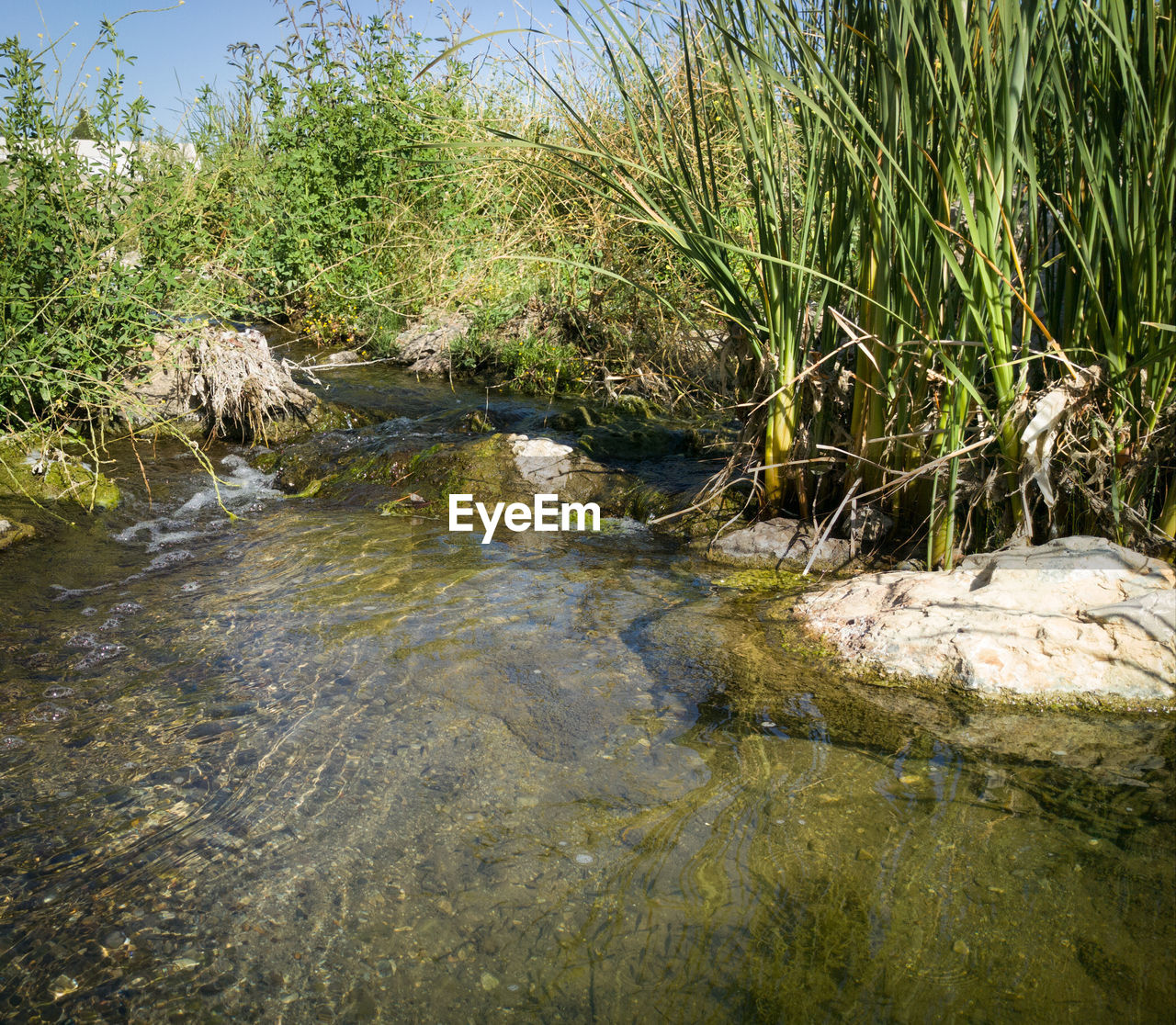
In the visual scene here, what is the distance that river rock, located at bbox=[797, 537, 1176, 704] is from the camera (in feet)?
9.00

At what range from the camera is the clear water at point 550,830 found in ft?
5.96

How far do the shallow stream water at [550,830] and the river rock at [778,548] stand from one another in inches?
14.6

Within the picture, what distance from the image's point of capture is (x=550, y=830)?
2307 millimetres

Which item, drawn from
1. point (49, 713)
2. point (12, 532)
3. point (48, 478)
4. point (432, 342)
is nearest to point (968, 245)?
point (49, 713)

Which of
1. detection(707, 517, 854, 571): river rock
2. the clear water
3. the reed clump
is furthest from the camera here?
detection(707, 517, 854, 571): river rock

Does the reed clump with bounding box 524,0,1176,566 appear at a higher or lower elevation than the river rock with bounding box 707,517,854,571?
higher

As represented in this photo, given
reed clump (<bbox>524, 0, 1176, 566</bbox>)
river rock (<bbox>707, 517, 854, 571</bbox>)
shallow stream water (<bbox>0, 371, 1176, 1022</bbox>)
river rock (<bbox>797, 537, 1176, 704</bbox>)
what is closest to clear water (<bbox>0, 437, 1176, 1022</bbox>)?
shallow stream water (<bbox>0, 371, 1176, 1022</bbox>)

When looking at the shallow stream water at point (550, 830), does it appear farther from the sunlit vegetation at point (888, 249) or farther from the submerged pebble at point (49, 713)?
the sunlit vegetation at point (888, 249)

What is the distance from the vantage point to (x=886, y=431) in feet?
11.6

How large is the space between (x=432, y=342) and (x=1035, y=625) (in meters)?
7.01

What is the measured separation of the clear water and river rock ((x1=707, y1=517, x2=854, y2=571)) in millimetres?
458

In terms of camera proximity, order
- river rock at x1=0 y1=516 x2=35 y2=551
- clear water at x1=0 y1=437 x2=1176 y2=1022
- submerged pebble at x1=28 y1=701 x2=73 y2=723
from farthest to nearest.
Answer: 1. river rock at x1=0 y1=516 x2=35 y2=551
2. submerged pebble at x1=28 y1=701 x2=73 y2=723
3. clear water at x1=0 y1=437 x2=1176 y2=1022

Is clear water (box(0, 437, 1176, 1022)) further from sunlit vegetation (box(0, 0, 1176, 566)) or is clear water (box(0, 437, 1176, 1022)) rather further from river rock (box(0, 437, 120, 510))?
river rock (box(0, 437, 120, 510))

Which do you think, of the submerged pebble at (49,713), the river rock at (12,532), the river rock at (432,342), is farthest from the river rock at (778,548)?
the river rock at (432,342)
